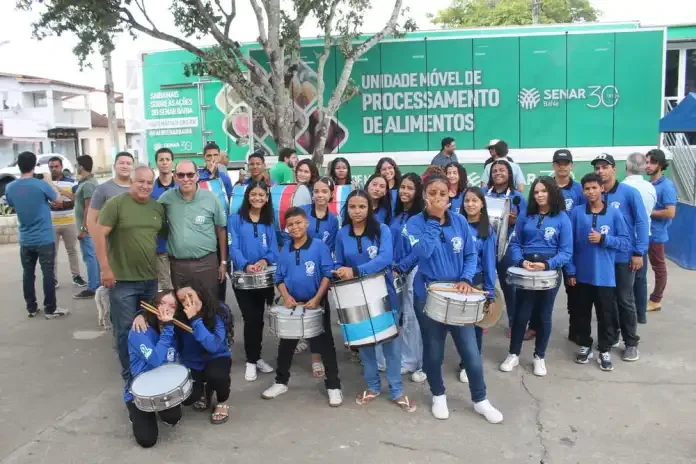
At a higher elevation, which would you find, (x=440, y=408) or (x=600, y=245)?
(x=600, y=245)

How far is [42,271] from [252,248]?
3.52m

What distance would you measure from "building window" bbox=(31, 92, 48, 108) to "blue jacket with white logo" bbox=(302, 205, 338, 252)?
136 ft

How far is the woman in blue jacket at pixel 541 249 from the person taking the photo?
4988 millimetres

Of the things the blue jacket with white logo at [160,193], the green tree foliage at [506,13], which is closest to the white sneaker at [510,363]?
the blue jacket with white logo at [160,193]

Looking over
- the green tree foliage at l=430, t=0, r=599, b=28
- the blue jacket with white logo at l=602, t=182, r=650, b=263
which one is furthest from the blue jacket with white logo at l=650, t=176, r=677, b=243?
the green tree foliage at l=430, t=0, r=599, b=28

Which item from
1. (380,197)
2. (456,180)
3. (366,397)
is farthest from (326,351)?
(456,180)

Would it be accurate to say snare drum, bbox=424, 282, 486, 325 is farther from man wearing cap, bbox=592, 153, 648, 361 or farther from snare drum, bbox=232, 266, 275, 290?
man wearing cap, bbox=592, 153, 648, 361

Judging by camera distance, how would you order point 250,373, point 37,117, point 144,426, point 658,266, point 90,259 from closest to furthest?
point 144,426 < point 250,373 < point 658,266 < point 90,259 < point 37,117

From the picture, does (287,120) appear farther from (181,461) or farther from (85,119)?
(85,119)

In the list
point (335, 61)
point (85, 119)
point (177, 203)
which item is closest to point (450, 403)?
point (177, 203)

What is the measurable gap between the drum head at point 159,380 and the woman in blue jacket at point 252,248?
1080 mm

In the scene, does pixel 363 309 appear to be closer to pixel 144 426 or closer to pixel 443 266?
pixel 443 266

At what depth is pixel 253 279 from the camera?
4.92 m

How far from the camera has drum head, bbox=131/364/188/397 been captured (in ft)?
12.6
